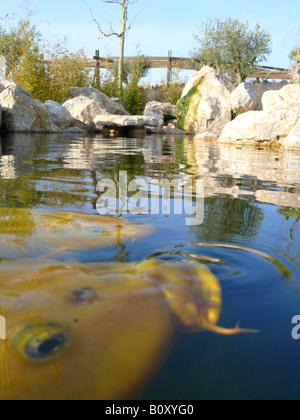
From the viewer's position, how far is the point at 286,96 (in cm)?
965

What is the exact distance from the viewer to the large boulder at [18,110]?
34.0 feet

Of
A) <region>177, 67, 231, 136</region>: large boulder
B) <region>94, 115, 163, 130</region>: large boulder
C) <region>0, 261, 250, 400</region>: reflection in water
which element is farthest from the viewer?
<region>177, 67, 231, 136</region>: large boulder

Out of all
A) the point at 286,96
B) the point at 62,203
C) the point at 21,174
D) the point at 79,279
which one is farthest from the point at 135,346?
the point at 286,96

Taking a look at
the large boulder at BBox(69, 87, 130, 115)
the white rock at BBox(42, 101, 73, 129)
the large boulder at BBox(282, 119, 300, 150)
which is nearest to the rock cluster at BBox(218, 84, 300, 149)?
the large boulder at BBox(282, 119, 300, 150)

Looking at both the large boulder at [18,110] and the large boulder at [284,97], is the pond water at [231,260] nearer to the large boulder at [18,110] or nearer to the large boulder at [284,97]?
the large boulder at [284,97]

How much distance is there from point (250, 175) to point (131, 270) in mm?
2667

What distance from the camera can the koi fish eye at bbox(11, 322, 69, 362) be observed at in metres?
0.71

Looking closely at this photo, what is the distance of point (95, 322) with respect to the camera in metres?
0.81

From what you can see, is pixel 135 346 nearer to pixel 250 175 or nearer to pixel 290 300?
pixel 290 300

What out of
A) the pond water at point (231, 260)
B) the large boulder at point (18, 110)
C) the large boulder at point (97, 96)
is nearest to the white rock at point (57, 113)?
the large boulder at point (18, 110)

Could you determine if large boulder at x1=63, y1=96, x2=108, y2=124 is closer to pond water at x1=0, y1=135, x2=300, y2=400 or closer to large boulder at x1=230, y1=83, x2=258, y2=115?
large boulder at x1=230, y1=83, x2=258, y2=115

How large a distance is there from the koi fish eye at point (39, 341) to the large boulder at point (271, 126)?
9.16 metres
